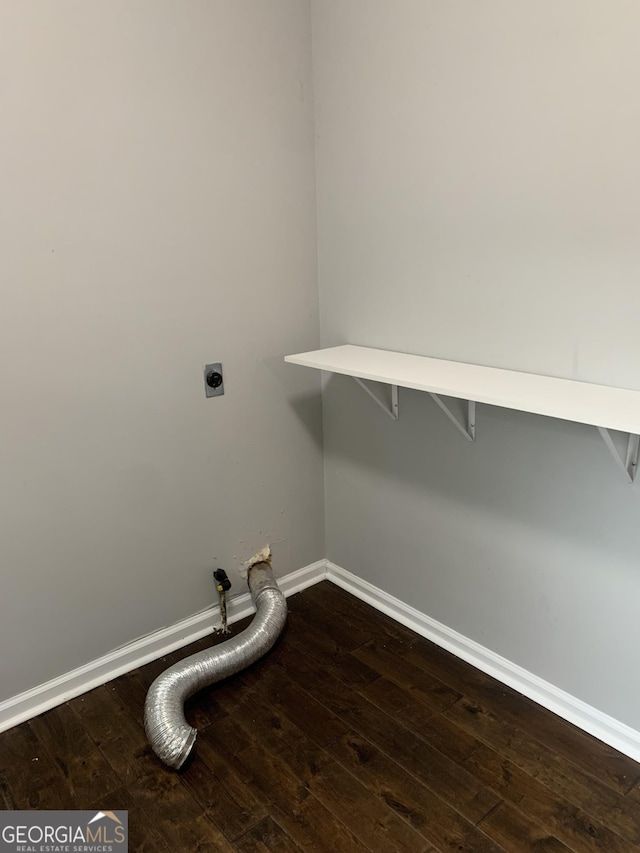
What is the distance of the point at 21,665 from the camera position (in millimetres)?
2027

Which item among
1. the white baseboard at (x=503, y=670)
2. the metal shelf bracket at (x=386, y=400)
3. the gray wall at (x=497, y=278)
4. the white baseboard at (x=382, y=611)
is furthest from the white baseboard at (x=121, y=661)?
the metal shelf bracket at (x=386, y=400)

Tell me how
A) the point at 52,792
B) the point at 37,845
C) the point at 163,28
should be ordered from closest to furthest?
the point at 37,845, the point at 52,792, the point at 163,28

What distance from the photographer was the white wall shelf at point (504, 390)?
1.46 m

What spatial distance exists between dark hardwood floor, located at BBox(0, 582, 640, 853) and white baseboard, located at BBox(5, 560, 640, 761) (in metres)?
0.04

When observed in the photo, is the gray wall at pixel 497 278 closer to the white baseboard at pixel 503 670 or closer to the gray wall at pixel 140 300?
the white baseboard at pixel 503 670

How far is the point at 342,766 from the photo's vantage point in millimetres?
1832

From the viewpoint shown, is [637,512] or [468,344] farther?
[468,344]

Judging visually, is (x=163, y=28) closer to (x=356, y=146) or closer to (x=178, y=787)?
(x=356, y=146)

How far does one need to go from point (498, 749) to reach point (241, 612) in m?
1.14

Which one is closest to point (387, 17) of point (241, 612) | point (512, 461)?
point (512, 461)

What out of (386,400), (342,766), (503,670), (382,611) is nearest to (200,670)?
(342,766)
